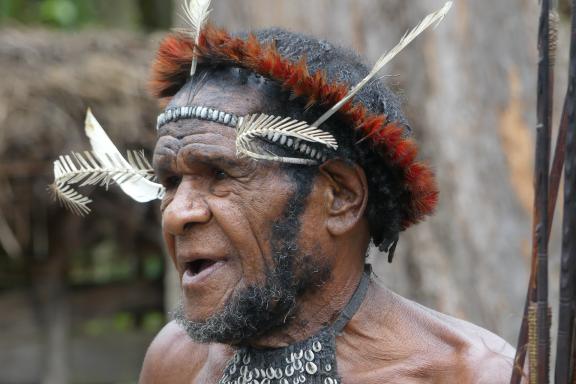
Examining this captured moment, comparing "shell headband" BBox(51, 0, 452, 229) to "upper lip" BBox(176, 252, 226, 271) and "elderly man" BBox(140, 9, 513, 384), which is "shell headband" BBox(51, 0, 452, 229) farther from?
"upper lip" BBox(176, 252, 226, 271)

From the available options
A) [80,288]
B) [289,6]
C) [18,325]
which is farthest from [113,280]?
[289,6]

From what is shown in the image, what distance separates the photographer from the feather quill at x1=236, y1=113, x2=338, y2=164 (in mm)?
3006

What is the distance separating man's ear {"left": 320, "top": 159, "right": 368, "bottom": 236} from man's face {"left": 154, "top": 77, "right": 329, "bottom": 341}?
0.37ft

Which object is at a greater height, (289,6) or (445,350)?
(289,6)

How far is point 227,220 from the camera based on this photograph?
3.05 metres

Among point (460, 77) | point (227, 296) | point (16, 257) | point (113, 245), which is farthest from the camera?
point (113, 245)

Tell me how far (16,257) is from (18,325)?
608 mm

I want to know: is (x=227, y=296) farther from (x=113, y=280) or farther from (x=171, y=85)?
(x=113, y=280)

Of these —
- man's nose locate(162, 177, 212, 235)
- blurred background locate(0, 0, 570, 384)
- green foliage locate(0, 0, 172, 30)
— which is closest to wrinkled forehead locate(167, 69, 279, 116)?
man's nose locate(162, 177, 212, 235)

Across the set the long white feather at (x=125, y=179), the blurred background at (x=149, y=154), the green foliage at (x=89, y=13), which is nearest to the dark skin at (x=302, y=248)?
the long white feather at (x=125, y=179)

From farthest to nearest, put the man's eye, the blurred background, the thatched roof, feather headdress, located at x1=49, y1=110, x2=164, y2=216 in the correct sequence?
the thatched roof, the blurred background, feather headdress, located at x1=49, y1=110, x2=164, y2=216, the man's eye

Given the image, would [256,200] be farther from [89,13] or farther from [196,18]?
[89,13]

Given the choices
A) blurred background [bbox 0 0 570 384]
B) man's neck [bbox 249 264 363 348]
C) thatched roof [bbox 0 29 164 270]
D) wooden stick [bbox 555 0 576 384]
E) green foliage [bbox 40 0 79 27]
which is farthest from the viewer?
green foliage [bbox 40 0 79 27]

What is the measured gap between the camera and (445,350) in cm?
321
